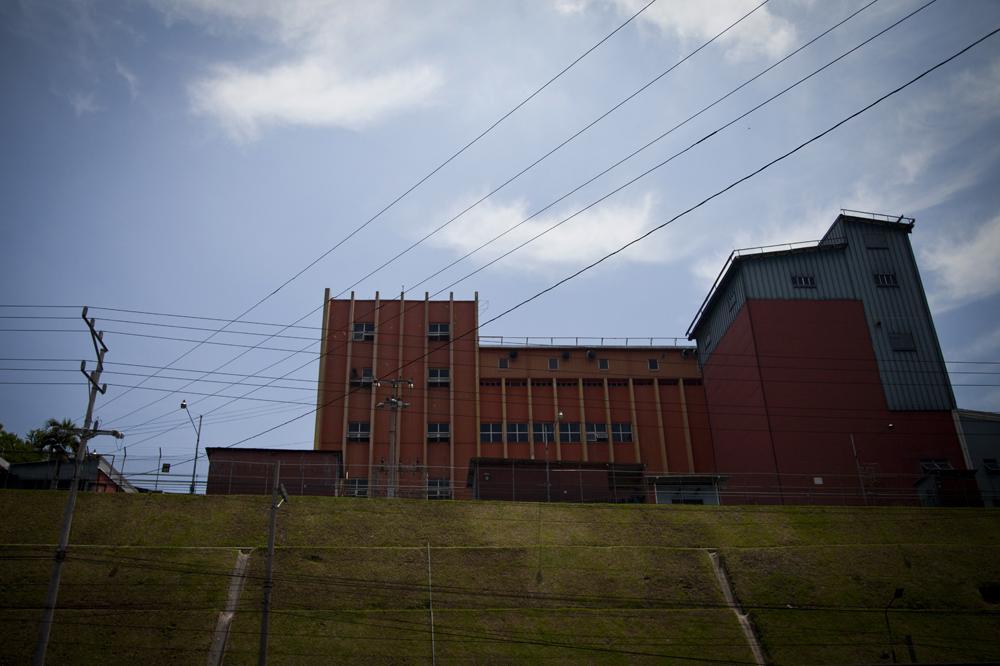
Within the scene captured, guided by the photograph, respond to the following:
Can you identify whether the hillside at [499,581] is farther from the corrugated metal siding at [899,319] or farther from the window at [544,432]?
the window at [544,432]

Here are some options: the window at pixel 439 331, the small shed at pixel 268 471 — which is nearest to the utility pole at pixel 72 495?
the small shed at pixel 268 471

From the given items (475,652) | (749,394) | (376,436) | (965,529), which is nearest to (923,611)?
(965,529)

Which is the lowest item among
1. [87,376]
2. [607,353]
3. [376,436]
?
[87,376]

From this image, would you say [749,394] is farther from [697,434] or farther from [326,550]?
[326,550]

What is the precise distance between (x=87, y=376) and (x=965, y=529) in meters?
44.3

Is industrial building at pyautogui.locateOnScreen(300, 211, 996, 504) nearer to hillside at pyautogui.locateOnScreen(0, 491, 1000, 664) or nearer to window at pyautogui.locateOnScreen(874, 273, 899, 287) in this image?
window at pyautogui.locateOnScreen(874, 273, 899, 287)

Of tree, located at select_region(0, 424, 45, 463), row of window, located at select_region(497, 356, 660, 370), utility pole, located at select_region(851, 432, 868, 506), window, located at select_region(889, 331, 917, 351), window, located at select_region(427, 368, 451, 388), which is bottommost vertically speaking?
utility pole, located at select_region(851, 432, 868, 506)

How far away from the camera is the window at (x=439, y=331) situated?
65.6 meters

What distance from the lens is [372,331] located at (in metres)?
64.7

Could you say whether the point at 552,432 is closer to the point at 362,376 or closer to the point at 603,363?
the point at 603,363

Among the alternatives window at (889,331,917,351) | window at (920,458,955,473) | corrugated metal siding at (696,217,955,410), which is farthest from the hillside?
window at (889,331,917,351)

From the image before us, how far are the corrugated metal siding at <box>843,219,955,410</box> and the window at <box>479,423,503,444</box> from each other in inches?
1147

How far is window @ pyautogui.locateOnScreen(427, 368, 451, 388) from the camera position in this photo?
63750 mm

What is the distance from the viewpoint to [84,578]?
104ft
